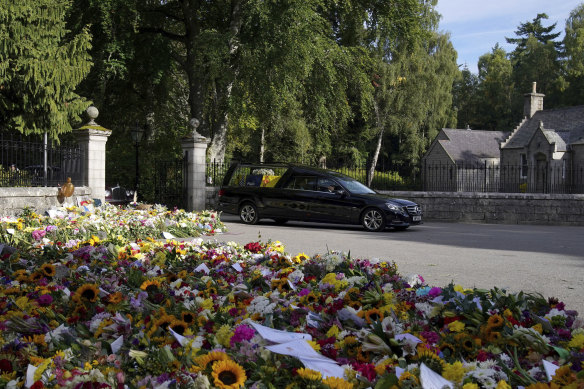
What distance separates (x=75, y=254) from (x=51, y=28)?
20.7 m

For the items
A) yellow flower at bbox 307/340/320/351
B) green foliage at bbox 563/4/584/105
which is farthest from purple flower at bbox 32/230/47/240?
green foliage at bbox 563/4/584/105

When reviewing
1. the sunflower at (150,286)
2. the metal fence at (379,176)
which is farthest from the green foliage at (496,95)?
the sunflower at (150,286)

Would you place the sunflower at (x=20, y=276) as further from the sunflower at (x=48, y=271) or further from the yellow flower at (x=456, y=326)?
the yellow flower at (x=456, y=326)

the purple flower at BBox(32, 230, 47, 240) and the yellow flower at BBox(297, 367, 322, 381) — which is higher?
the purple flower at BBox(32, 230, 47, 240)

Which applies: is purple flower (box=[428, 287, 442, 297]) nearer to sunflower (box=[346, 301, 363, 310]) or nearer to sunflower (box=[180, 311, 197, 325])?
sunflower (box=[346, 301, 363, 310])

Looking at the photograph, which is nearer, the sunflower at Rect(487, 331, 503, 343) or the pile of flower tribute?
the pile of flower tribute

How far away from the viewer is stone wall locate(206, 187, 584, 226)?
18219mm

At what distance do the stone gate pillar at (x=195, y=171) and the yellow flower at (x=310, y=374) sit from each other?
15773mm

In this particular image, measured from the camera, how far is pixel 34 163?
11688mm

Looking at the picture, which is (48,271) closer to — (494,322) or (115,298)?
(115,298)

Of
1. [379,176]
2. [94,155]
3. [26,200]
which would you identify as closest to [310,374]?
[26,200]

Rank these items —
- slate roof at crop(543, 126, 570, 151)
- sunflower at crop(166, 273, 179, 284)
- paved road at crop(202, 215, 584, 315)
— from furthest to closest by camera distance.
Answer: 1. slate roof at crop(543, 126, 570, 151)
2. paved road at crop(202, 215, 584, 315)
3. sunflower at crop(166, 273, 179, 284)

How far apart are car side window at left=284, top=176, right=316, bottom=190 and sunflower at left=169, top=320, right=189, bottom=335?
13.1 meters

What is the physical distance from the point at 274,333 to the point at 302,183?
43.9 ft
